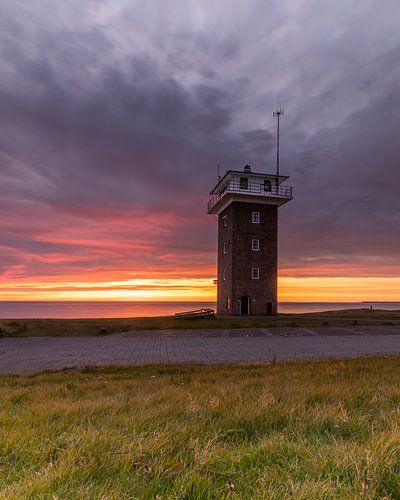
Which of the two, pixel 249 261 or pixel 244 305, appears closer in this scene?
pixel 244 305

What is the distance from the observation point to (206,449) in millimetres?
2975

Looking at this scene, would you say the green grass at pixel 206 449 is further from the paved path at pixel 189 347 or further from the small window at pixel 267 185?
the small window at pixel 267 185

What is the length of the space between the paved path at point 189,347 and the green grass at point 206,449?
9.60 m

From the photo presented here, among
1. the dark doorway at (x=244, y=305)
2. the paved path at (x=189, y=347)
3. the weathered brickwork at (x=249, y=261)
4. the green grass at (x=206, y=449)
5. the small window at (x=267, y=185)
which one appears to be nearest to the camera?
the green grass at (x=206, y=449)

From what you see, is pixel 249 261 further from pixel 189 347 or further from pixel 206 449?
pixel 206 449

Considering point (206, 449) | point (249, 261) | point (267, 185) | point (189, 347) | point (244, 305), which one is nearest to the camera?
point (206, 449)

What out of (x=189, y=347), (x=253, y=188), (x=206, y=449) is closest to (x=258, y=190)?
(x=253, y=188)

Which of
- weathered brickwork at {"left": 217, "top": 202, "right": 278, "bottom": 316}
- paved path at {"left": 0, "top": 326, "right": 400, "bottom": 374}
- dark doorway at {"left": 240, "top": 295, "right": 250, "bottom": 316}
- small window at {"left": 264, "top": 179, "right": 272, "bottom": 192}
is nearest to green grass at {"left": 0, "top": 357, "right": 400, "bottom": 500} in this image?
paved path at {"left": 0, "top": 326, "right": 400, "bottom": 374}

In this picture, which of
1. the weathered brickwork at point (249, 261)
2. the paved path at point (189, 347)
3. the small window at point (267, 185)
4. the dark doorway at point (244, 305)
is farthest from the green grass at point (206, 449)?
the small window at point (267, 185)

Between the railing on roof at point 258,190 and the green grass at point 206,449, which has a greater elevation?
the railing on roof at point 258,190

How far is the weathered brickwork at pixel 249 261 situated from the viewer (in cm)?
3947

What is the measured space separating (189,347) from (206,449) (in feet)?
52.4

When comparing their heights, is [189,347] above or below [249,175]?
below

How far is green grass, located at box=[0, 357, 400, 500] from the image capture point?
2.39 metres
